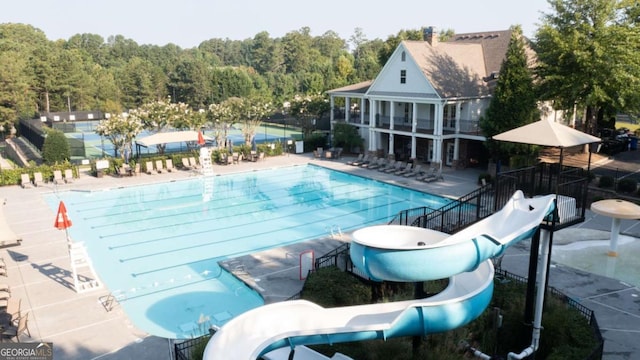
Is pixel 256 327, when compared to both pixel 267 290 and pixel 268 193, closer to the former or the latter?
pixel 267 290

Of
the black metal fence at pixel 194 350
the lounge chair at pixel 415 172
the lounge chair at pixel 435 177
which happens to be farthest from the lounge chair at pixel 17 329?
the lounge chair at pixel 415 172

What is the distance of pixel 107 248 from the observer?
18.8 metres

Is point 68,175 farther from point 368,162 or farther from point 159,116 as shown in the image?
point 368,162

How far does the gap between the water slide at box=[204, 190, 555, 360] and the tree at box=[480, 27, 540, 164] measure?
62.0 ft

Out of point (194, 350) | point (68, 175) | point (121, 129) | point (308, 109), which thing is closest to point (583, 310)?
Answer: point (194, 350)

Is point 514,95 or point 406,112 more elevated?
point 514,95

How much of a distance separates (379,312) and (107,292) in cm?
928

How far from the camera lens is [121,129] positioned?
2944 centimetres

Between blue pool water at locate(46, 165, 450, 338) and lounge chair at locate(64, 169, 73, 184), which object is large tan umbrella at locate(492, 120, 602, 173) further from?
lounge chair at locate(64, 169, 73, 184)

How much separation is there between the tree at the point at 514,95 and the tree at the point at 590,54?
2.97 feet

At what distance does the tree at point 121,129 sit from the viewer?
29.4 m

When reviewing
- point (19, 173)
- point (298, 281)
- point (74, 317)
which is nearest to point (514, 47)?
point (298, 281)

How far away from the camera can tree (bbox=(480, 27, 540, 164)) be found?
84.3 ft

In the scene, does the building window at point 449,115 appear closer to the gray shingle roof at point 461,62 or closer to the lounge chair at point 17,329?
the gray shingle roof at point 461,62
